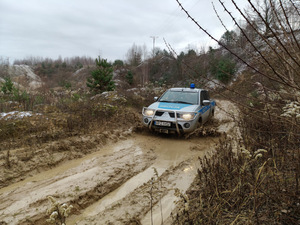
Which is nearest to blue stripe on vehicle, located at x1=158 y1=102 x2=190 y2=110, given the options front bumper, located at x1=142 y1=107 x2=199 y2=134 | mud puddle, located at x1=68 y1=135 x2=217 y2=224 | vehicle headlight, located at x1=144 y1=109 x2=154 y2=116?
front bumper, located at x1=142 y1=107 x2=199 y2=134

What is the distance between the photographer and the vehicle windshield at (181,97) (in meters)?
7.38

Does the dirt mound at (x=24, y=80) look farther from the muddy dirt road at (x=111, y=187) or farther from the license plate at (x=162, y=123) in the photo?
the muddy dirt road at (x=111, y=187)

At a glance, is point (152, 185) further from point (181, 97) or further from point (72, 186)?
point (181, 97)

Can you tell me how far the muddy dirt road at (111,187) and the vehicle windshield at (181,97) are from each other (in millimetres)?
1862

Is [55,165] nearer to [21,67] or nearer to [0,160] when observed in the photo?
[0,160]

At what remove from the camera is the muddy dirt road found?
118 inches

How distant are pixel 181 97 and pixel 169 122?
1497mm

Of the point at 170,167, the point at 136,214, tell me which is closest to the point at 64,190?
the point at 136,214

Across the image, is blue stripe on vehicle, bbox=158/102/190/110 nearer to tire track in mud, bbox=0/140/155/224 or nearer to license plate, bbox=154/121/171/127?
license plate, bbox=154/121/171/127

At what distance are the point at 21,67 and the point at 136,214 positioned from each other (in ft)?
234

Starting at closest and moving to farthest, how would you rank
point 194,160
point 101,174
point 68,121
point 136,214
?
point 136,214 → point 101,174 → point 194,160 → point 68,121

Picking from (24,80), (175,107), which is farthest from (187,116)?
(24,80)

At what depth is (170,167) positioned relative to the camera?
4.84 m

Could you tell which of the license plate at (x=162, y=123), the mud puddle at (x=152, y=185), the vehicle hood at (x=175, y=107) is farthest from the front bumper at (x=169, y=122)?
the mud puddle at (x=152, y=185)
